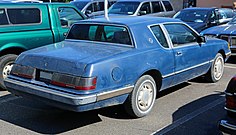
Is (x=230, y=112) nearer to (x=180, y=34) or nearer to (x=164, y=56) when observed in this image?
(x=164, y=56)

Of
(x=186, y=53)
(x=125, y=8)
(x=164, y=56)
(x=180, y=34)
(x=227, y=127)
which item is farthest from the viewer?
(x=125, y=8)

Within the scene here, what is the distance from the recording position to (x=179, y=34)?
5930 millimetres

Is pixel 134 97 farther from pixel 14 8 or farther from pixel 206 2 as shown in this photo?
pixel 206 2

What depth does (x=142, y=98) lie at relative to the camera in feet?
16.1

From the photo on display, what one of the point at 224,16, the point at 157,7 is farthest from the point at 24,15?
the point at 224,16

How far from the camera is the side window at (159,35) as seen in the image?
17.7 feet

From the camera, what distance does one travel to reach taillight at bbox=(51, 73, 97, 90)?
161 inches

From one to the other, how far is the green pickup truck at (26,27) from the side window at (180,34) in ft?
8.65

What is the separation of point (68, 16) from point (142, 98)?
3.68 m

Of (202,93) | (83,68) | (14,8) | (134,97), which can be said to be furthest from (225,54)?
(14,8)

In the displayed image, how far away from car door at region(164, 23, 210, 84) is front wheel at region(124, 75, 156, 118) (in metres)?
0.74

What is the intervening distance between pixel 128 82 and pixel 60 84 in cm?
94

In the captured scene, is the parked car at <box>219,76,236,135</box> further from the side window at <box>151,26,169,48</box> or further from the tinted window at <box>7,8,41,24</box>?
the tinted window at <box>7,8,41,24</box>

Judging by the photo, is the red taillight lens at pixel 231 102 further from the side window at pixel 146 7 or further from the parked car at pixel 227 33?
the side window at pixel 146 7
